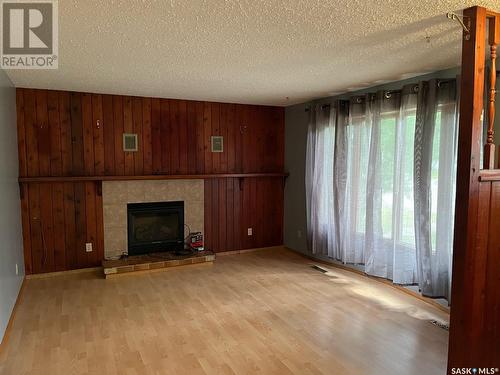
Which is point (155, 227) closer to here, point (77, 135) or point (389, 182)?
point (77, 135)

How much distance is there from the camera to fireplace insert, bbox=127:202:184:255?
5.02 metres

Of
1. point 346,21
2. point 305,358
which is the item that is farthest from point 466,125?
point 305,358

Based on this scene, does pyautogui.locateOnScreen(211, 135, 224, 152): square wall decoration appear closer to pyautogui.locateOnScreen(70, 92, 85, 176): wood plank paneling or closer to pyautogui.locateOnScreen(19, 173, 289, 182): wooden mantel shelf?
pyautogui.locateOnScreen(19, 173, 289, 182): wooden mantel shelf

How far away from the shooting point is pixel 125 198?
16.1 feet

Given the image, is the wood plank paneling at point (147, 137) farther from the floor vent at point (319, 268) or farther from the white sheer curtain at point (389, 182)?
the floor vent at point (319, 268)

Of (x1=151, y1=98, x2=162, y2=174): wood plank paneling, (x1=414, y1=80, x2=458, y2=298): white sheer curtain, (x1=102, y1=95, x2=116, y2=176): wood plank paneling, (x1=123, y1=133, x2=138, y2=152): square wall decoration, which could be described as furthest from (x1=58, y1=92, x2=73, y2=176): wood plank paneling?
(x1=414, y1=80, x2=458, y2=298): white sheer curtain

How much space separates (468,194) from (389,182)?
199 centimetres

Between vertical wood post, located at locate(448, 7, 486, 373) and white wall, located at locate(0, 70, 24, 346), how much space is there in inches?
131

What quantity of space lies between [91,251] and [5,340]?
195 cm

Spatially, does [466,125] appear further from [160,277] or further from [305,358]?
[160,277]

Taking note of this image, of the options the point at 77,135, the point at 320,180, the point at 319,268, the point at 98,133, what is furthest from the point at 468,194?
the point at 77,135

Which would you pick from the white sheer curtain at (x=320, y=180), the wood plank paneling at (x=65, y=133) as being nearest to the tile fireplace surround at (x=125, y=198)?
the wood plank paneling at (x=65, y=133)

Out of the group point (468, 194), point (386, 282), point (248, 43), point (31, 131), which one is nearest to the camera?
point (468, 194)

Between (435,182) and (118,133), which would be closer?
(435,182)
